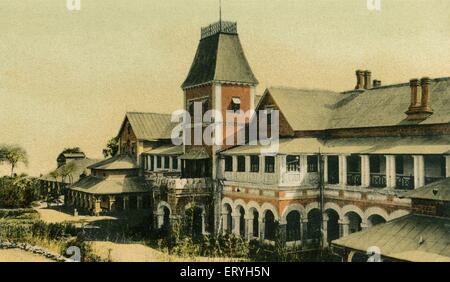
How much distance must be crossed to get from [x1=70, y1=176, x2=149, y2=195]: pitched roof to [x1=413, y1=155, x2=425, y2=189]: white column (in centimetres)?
2536

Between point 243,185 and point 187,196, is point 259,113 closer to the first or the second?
point 243,185

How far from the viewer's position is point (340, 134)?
27750mm

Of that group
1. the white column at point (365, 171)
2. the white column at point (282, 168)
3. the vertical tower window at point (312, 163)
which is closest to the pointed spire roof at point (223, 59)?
the vertical tower window at point (312, 163)

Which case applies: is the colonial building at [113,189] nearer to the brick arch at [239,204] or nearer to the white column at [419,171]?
the brick arch at [239,204]

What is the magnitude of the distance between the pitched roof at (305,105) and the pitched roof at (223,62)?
3.04 metres

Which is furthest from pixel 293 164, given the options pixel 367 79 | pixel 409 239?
pixel 409 239

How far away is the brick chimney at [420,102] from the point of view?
2336cm

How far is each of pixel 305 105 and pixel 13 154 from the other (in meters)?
19.8

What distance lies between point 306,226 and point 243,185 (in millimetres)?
4561

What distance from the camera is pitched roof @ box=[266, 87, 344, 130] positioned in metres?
28.5

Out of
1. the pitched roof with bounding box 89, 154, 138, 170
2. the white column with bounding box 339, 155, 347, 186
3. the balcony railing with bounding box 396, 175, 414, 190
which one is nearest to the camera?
the balcony railing with bounding box 396, 175, 414, 190

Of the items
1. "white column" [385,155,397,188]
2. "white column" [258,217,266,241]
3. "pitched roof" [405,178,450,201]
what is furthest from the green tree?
"pitched roof" [405,178,450,201]

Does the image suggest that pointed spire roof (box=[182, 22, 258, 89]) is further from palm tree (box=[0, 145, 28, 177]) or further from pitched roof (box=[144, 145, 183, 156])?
palm tree (box=[0, 145, 28, 177])

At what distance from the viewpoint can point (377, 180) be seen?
79.6 feet
